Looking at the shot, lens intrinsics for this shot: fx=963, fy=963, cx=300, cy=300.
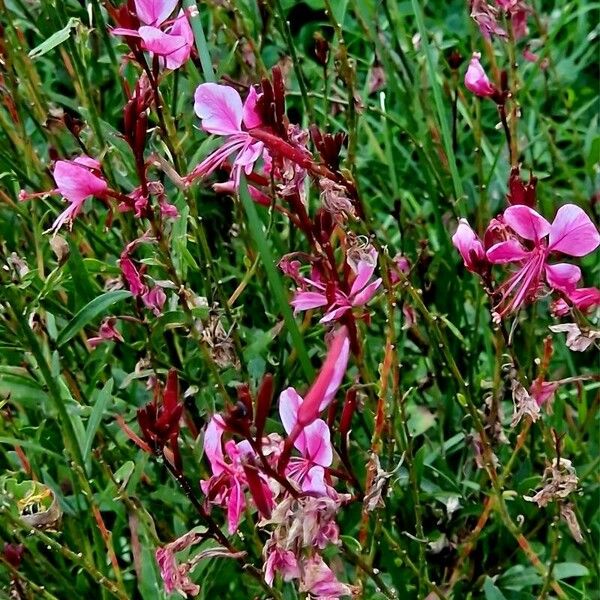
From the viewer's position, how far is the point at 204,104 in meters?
0.66

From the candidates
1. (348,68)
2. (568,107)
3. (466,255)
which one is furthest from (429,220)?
(466,255)

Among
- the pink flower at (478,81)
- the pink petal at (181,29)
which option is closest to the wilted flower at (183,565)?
the pink petal at (181,29)

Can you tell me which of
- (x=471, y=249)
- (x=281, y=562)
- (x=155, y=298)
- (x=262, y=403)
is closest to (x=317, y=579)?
(x=281, y=562)

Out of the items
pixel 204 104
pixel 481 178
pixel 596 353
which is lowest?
pixel 596 353

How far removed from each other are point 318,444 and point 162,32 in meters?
0.31

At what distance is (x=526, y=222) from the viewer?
0.63 m

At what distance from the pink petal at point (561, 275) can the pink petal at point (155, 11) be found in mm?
325

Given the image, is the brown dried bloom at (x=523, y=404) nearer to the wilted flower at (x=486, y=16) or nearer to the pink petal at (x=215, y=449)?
the pink petal at (x=215, y=449)

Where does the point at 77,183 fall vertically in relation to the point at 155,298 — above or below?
above

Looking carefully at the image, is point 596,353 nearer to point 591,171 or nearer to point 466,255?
point 591,171

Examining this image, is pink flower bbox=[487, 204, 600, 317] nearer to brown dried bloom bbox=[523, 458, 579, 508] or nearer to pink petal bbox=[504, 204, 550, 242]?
pink petal bbox=[504, 204, 550, 242]

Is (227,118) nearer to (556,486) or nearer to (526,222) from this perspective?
(526,222)

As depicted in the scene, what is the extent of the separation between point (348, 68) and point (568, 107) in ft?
2.27

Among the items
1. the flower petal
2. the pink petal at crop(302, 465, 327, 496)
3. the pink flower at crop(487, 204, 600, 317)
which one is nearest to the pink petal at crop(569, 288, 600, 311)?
the pink flower at crop(487, 204, 600, 317)
